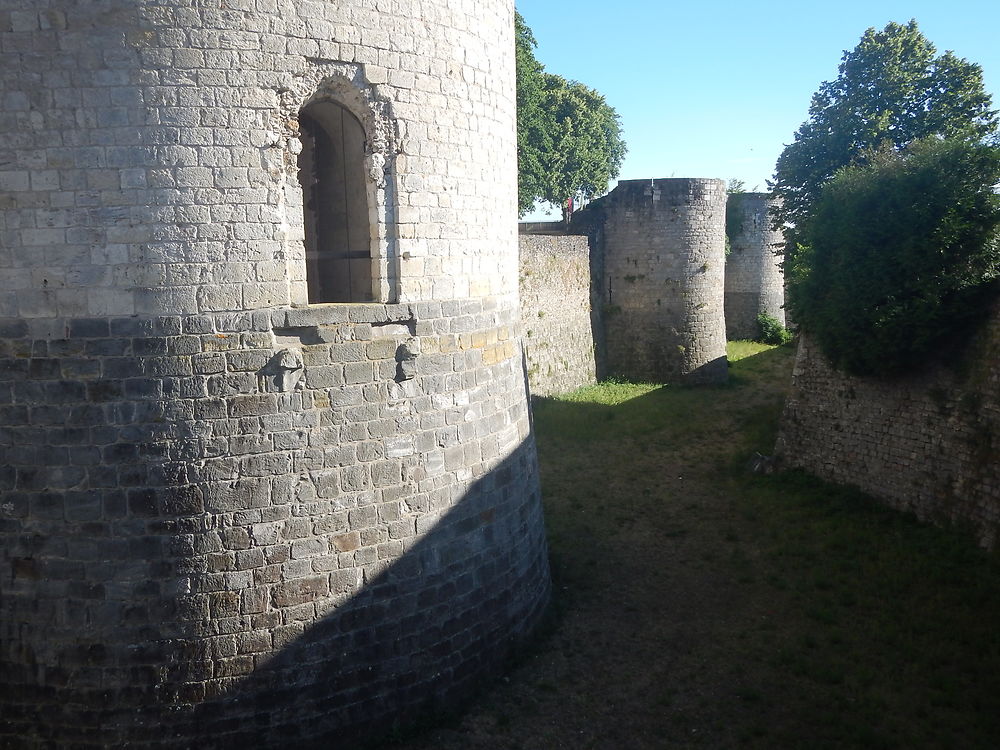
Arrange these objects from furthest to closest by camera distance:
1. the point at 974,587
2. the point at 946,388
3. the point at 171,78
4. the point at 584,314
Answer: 1. the point at 584,314
2. the point at 946,388
3. the point at 974,587
4. the point at 171,78

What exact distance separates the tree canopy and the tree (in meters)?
13.2

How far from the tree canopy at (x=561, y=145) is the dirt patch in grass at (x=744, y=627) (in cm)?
1987

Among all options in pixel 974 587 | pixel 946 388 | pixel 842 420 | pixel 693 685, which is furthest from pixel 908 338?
pixel 693 685

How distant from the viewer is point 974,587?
26.7 feet

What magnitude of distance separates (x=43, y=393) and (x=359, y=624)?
2.81m

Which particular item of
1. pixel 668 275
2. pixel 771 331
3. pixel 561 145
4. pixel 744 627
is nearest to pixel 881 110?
pixel 668 275

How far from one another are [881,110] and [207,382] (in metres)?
15.9

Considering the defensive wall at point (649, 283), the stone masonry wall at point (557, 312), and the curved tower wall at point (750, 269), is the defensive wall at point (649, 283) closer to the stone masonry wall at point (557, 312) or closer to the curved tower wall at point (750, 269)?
the stone masonry wall at point (557, 312)

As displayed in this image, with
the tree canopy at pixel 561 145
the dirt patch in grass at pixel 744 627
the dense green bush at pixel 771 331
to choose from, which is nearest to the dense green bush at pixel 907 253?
the dirt patch in grass at pixel 744 627

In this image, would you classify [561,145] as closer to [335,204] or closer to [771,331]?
[771,331]

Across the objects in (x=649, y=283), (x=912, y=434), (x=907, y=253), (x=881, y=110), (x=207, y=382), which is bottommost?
(x=912, y=434)

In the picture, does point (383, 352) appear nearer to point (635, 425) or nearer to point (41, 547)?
point (41, 547)

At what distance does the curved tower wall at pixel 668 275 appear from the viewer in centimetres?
2000

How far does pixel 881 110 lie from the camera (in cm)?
1608
